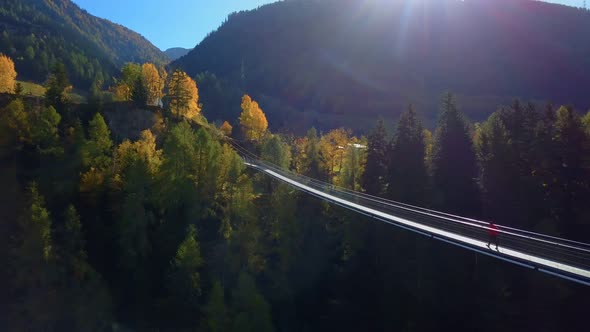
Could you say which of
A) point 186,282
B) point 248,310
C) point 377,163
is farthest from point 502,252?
point 377,163

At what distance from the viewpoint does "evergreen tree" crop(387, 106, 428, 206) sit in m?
27.6

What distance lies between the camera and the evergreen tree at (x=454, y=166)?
89.1ft

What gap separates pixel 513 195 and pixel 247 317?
19.1m

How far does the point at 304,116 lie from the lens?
124500 millimetres

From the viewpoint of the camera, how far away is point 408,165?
28844 millimetres

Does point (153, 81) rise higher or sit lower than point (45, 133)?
higher

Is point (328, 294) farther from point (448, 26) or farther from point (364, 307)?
point (448, 26)

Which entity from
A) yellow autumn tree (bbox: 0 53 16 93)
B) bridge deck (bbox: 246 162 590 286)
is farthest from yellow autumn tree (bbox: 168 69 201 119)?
bridge deck (bbox: 246 162 590 286)

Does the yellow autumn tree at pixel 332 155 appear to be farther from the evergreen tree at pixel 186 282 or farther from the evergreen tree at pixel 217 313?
the evergreen tree at pixel 217 313

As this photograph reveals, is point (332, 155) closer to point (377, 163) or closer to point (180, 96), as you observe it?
point (377, 163)

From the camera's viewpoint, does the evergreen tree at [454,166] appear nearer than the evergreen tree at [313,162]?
Yes

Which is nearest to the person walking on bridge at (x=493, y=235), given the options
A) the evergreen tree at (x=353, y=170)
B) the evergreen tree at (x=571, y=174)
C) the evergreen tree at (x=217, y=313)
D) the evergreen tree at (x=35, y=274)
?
the evergreen tree at (x=571, y=174)

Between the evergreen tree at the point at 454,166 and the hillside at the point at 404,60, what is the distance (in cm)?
8790

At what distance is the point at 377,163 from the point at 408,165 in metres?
3.58
